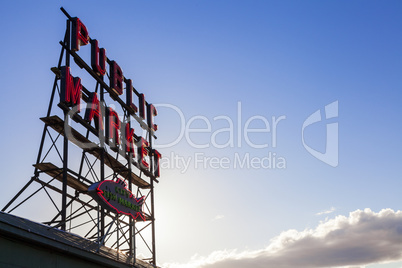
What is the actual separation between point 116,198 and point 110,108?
871 centimetres

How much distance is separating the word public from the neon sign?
196 inches

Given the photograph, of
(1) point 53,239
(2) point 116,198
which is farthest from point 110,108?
(1) point 53,239

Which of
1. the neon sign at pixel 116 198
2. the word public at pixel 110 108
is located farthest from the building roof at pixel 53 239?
the word public at pixel 110 108

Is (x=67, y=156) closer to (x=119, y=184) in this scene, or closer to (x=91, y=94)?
(x=119, y=184)

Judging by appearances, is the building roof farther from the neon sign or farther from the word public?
the word public

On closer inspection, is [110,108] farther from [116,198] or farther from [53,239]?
[53,239]

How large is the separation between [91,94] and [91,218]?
7268mm

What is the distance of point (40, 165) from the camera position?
2311cm

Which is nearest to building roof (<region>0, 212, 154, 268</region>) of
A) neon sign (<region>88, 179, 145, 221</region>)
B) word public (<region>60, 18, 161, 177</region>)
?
neon sign (<region>88, 179, 145, 221</region>)

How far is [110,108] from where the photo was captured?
3050 cm

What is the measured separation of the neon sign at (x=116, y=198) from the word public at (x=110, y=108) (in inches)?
196

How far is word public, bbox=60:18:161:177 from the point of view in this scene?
25.1 metres

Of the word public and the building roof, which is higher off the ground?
the word public

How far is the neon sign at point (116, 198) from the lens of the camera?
71.8ft
